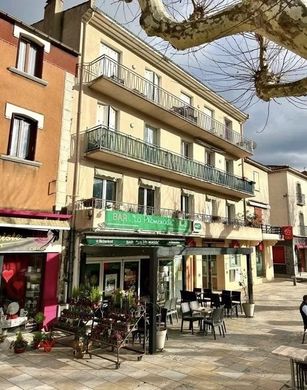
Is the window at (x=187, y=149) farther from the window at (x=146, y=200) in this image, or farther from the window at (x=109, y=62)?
the window at (x=109, y=62)

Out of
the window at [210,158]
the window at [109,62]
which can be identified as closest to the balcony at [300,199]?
the window at [210,158]

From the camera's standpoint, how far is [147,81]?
16.2m

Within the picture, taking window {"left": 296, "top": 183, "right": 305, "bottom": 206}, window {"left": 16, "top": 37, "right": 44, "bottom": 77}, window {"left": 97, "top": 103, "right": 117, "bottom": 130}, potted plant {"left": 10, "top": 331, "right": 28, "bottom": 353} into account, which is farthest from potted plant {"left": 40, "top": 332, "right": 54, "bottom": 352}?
window {"left": 296, "top": 183, "right": 305, "bottom": 206}

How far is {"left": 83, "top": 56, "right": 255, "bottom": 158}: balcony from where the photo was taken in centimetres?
1398

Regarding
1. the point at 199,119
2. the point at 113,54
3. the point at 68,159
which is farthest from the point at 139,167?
the point at 199,119

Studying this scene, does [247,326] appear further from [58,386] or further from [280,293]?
[280,293]

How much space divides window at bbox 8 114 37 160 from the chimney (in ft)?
17.6

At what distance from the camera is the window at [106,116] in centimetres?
1451

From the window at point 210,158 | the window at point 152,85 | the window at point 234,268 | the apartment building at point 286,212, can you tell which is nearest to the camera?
the window at point 152,85

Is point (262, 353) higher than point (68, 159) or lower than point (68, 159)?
lower

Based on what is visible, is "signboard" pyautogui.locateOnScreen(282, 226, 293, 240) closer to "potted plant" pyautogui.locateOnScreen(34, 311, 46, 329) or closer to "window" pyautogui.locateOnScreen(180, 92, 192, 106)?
"window" pyautogui.locateOnScreen(180, 92, 192, 106)

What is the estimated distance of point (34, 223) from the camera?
10367 mm

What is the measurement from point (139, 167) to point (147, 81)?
414 centimetres

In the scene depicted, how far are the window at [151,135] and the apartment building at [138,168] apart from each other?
50 millimetres
